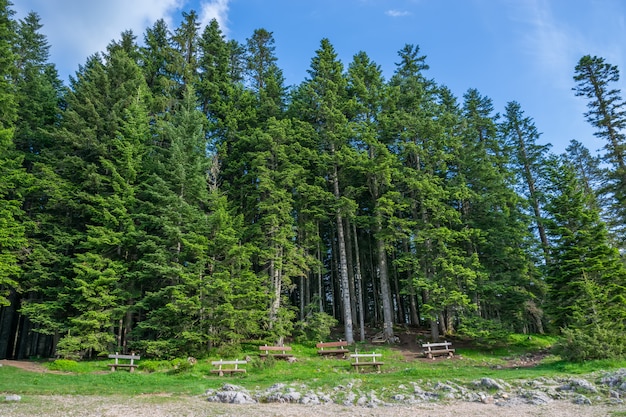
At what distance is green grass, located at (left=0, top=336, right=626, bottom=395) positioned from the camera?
35.6 ft

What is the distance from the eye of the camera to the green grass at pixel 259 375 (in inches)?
427

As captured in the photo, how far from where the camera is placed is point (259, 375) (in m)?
13.9

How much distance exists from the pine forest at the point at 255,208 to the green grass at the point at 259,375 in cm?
147

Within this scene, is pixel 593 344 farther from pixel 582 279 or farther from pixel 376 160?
pixel 376 160


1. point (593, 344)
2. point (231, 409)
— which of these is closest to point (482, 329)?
point (593, 344)

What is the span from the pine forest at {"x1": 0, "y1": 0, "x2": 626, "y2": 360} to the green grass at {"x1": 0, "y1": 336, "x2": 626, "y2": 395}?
1.47 metres

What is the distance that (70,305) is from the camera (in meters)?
18.6

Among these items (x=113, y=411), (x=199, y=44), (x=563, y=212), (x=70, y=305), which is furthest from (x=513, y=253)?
(x=199, y=44)

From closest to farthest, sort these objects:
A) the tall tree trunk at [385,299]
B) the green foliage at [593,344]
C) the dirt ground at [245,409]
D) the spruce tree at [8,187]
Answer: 1. the dirt ground at [245,409]
2. the green foliage at [593,344]
3. the spruce tree at [8,187]
4. the tall tree trunk at [385,299]

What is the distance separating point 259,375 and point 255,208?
1190 cm

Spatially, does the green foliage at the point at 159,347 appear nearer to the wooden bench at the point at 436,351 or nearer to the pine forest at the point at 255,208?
the pine forest at the point at 255,208

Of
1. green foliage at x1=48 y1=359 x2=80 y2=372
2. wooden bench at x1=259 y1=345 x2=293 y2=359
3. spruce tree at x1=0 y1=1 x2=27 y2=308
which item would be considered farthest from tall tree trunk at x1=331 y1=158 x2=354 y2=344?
spruce tree at x1=0 y1=1 x2=27 y2=308

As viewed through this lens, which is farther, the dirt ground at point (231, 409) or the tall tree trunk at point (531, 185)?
the tall tree trunk at point (531, 185)

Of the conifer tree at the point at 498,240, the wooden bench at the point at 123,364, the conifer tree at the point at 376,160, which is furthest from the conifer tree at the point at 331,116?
the wooden bench at the point at 123,364
